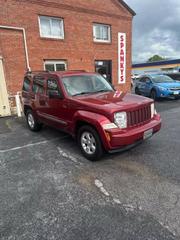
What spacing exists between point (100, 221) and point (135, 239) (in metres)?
0.47

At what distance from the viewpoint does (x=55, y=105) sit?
4.79m

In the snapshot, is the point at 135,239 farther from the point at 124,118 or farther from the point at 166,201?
the point at 124,118

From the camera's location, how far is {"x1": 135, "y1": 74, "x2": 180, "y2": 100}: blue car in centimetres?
1116

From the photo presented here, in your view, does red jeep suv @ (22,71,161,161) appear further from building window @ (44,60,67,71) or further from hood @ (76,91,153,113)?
building window @ (44,60,67,71)

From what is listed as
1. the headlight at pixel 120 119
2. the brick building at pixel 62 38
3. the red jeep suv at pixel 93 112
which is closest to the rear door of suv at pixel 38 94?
the red jeep suv at pixel 93 112

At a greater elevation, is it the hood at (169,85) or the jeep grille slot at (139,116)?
the hood at (169,85)

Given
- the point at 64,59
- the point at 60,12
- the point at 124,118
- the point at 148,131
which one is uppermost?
the point at 60,12

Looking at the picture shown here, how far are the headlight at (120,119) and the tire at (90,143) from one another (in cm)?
49

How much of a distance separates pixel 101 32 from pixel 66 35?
285 centimetres

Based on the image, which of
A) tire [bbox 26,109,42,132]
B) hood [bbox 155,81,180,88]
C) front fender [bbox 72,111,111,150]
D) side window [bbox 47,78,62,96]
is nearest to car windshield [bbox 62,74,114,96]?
side window [bbox 47,78,62,96]

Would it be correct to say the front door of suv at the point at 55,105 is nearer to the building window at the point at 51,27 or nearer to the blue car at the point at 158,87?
the building window at the point at 51,27

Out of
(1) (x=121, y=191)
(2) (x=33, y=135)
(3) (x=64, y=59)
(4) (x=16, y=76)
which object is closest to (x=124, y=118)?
(1) (x=121, y=191)

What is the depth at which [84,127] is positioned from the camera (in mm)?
3979

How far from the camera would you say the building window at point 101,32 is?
1239 centimetres
